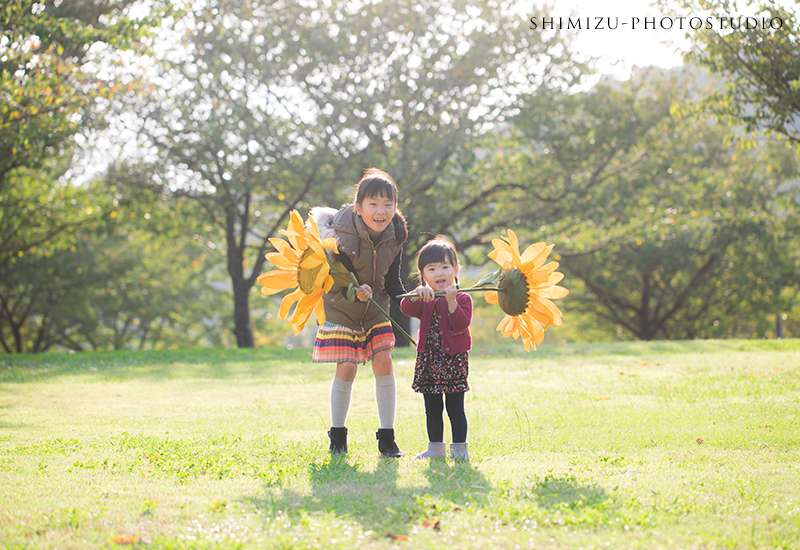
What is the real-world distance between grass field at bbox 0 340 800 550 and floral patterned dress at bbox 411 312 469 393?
43 centimetres

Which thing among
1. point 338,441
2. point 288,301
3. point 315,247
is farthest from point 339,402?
point 315,247

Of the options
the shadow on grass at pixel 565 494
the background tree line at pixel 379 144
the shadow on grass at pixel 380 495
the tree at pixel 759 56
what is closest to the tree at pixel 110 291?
the background tree line at pixel 379 144

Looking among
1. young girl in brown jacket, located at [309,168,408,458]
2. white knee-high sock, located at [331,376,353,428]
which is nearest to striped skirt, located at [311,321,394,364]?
young girl in brown jacket, located at [309,168,408,458]

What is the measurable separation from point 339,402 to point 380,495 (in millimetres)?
1076

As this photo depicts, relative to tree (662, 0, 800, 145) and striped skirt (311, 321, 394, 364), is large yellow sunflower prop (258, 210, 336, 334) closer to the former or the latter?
striped skirt (311, 321, 394, 364)

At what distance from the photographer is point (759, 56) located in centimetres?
638

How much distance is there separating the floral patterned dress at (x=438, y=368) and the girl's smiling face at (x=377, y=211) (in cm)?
62

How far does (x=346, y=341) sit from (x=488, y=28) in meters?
11.6

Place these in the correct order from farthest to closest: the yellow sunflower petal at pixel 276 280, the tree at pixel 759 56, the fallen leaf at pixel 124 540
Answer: the tree at pixel 759 56 < the yellow sunflower petal at pixel 276 280 < the fallen leaf at pixel 124 540

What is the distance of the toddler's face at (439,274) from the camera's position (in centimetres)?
397

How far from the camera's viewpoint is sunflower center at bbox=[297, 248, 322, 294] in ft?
11.8

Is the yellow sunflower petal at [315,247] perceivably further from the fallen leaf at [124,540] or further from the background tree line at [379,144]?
the background tree line at [379,144]

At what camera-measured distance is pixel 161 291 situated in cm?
2444

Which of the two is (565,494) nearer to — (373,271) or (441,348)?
(441,348)
